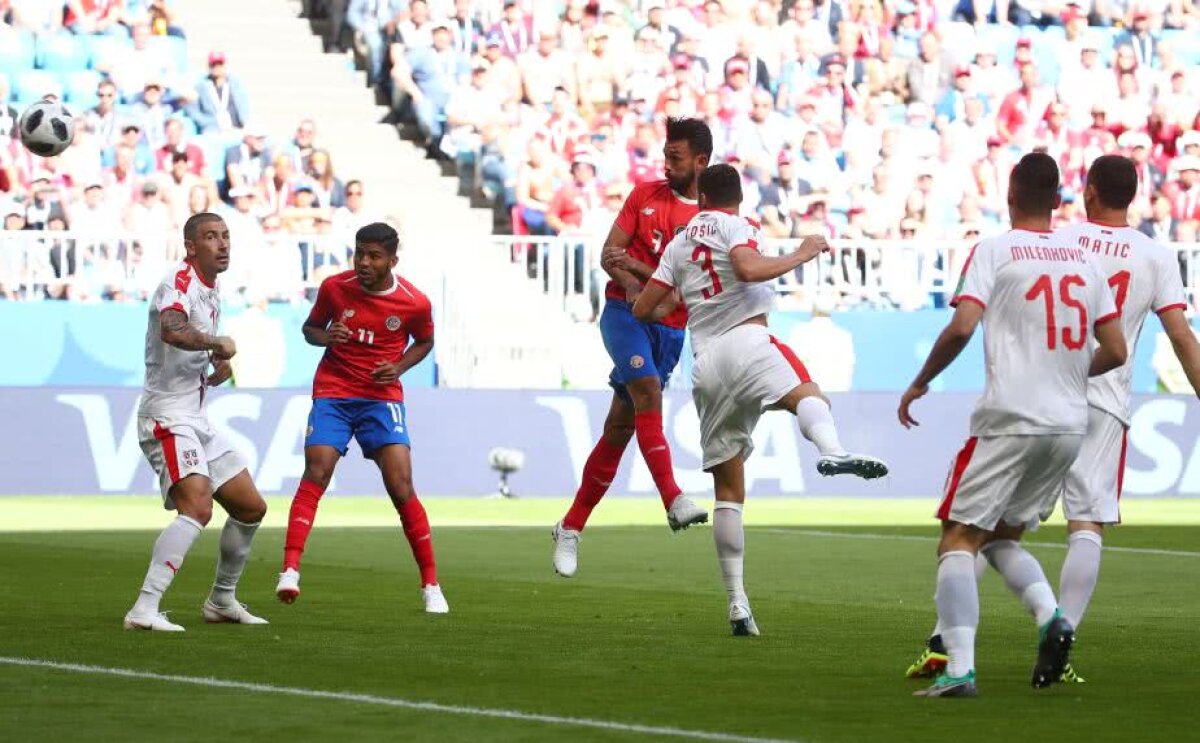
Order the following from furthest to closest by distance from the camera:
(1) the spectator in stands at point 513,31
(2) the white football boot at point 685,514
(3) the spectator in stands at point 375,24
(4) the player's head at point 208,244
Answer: (3) the spectator in stands at point 375,24
(1) the spectator in stands at point 513,31
(2) the white football boot at point 685,514
(4) the player's head at point 208,244

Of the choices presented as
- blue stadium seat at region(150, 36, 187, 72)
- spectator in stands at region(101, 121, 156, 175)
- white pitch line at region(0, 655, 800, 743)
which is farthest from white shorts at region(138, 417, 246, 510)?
blue stadium seat at region(150, 36, 187, 72)

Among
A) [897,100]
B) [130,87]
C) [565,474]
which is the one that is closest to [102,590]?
[565,474]

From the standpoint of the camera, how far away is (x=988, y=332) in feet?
28.9

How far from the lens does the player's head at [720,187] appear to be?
11.4 metres

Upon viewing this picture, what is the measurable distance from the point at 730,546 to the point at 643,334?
2175 mm

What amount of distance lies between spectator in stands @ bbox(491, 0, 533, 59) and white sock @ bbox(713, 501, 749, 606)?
18111 mm

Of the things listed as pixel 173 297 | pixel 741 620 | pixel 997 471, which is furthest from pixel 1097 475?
pixel 173 297

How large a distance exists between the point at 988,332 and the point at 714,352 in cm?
260

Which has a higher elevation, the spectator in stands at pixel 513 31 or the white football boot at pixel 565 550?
the spectator in stands at pixel 513 31

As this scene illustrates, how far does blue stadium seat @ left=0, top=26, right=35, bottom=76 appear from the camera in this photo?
1026 inches

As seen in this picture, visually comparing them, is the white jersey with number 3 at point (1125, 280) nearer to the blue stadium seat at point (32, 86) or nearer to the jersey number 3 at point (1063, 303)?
the jersey number 3 at point (1063, 303)

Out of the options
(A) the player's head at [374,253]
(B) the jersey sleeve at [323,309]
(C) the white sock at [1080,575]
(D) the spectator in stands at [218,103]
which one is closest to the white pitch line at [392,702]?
(C) the white sock at [1080,575]

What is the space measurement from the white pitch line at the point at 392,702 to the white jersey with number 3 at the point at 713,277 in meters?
3.12

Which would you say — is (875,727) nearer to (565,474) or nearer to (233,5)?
(565,474)
